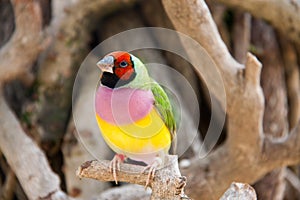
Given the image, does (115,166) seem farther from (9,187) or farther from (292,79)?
(292,79)

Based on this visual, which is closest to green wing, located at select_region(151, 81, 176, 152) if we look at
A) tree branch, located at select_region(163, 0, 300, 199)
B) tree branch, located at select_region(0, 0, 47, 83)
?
tree branch, located at select_region(163, 0, 300, 199)

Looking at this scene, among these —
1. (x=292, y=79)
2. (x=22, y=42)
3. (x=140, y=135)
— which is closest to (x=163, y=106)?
(x=140, y=135)

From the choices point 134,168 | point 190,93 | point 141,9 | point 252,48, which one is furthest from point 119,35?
point 134,168

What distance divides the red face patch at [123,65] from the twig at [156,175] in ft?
0.90

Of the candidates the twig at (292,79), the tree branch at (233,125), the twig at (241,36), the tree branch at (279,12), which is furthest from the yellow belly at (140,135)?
the twig at (292,79)

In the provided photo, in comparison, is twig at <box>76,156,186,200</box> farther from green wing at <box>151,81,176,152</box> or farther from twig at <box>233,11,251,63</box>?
twig at <box>233,11,251,63</box>

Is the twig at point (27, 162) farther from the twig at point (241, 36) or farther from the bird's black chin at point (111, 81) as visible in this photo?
the twig at point (241, 36)

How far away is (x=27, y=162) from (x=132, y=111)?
917 mm

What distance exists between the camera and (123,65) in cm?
144

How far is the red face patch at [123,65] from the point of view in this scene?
1.43 meters

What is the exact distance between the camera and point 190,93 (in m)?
2.91

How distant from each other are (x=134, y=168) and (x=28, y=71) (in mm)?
1297

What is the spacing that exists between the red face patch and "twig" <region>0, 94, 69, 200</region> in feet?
2.57

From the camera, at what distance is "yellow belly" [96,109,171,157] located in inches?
58.6
